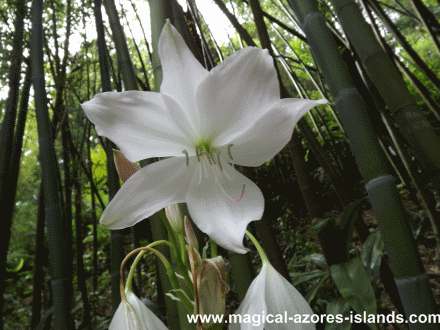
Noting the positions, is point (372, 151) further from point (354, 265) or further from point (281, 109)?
point (354, 265)

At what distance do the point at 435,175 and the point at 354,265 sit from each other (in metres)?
0.36

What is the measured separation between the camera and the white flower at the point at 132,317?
276mm

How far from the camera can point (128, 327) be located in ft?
0.90

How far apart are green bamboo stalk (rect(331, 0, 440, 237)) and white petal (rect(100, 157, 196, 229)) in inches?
18.2

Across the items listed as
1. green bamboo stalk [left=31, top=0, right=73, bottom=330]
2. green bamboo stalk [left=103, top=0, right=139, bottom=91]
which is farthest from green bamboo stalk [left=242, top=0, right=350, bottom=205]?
green bamboo stalk [left=31, top=0, right=73, bottom=330]

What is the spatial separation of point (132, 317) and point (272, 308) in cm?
12

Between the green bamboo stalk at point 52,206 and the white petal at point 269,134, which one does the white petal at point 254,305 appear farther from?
the green bamboo stalk at point 52,206

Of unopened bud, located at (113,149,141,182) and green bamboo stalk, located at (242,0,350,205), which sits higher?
green bamboo stalk, located at (242,0,350,205)

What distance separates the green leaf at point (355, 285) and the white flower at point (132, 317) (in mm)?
628

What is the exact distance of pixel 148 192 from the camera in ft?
1.00

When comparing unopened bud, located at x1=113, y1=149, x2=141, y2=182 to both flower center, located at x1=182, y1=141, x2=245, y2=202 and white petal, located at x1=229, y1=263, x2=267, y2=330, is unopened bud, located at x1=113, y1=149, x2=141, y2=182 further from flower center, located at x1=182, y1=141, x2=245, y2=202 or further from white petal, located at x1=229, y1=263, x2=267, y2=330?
white petal, located at x1=229, y1=263, x2=267, y2=330

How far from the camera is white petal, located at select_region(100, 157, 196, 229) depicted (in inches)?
11.4

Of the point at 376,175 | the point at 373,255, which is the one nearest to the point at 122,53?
the point at 376,175

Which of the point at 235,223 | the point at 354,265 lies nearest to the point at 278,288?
the point at 235,223
